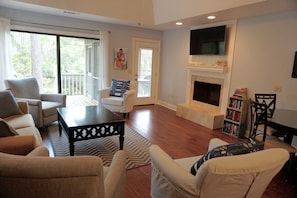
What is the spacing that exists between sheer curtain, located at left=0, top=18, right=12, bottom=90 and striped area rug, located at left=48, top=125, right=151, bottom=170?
1.80 metres

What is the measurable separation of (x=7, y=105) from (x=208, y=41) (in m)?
4.19

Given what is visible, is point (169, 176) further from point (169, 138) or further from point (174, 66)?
point (174, 66)

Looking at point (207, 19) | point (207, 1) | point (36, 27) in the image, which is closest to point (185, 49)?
point (207, 19)

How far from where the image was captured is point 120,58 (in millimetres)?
5898

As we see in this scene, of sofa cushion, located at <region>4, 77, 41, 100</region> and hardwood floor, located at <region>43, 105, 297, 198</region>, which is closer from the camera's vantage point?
hardwood floor, located at <region>43, 105, 297, 198</region>

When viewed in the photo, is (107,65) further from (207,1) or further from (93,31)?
(207,1)

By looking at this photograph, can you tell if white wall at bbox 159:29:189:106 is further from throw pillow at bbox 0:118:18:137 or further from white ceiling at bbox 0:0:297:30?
throw pillow at bbox 0:118:18:137

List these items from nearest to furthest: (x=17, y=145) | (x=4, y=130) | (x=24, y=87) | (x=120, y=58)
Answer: (x=17, y=145), (x=4, y=130), (x=24, y=87), (x=120, y=58)

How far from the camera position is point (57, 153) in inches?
115

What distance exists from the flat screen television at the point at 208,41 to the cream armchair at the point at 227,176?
3.57 meters

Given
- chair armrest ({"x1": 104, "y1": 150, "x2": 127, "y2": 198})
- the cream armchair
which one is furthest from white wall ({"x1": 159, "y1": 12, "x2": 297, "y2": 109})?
chair armrest ({"x1": 104, "y1": 150, "x2": 127, "y2": 198})

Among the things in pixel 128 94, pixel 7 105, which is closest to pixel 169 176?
pixel 7 105

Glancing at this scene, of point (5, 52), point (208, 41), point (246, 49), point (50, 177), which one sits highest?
point (208, 41)

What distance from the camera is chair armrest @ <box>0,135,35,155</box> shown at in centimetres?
162
